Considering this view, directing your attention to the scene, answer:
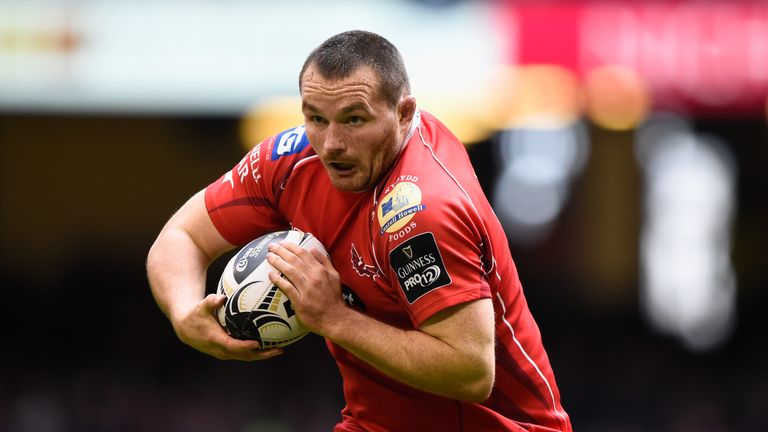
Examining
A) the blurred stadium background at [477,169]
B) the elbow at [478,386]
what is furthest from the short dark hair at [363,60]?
the blurred stadium background at [477,169]

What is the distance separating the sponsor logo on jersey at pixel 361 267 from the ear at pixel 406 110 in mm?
427

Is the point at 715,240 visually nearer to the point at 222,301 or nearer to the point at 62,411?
the point at 62,411

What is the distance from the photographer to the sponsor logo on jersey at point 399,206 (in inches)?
139

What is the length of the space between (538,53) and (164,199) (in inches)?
313

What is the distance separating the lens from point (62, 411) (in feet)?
42.1

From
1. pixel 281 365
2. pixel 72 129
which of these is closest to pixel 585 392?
pixel 281 365

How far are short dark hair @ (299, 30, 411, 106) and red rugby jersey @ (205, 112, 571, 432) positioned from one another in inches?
8.4

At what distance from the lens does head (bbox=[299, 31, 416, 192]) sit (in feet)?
12.0

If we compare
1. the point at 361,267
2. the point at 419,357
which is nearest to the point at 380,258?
the point at 361,267

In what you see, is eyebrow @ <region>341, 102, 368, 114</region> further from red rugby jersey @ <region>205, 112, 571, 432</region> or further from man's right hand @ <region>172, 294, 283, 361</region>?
man's right hand @ <region>172, 294, 283, 361</region>

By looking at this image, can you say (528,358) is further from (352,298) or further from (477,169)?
(477,169)

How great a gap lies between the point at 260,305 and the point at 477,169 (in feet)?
40.9

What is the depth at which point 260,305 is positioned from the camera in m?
3.79

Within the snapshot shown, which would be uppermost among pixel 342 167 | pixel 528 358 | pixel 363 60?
pixel 363 60
